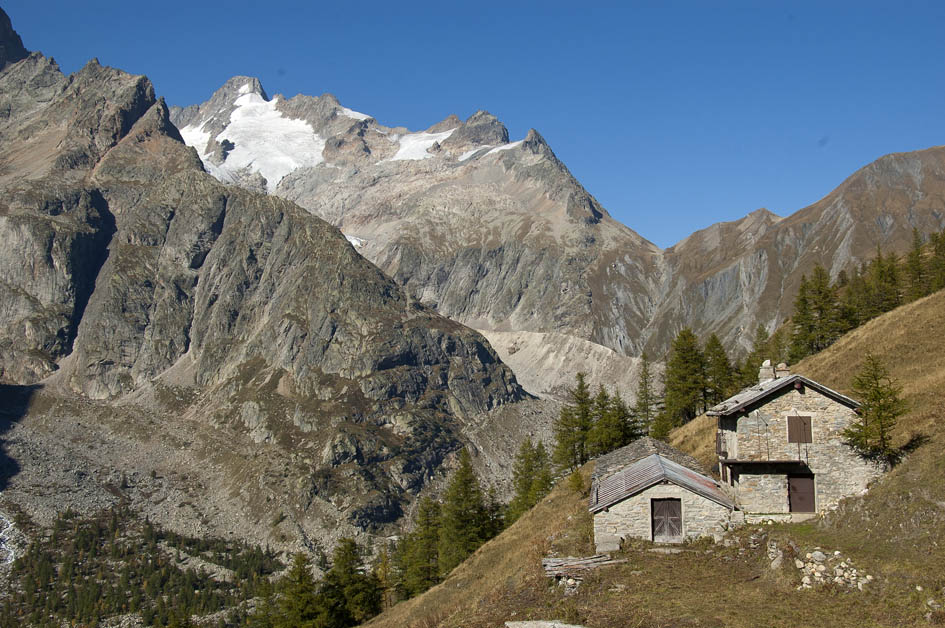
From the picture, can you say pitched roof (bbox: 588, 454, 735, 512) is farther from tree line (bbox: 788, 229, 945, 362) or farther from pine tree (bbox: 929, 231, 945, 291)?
pine tree (bbox: 929, 231, 945, 291)

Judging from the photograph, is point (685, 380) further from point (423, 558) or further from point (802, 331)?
point (423, 558)

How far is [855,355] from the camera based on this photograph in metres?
56.2

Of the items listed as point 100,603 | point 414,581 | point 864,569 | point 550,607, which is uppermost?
point 864,569

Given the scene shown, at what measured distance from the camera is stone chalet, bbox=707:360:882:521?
3519cm

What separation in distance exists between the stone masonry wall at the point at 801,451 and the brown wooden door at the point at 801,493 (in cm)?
25

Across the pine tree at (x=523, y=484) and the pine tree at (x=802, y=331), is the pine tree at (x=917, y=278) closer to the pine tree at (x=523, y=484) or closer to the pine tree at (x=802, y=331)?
the pine tree at (x=802, y=331)

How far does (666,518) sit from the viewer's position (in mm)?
34000

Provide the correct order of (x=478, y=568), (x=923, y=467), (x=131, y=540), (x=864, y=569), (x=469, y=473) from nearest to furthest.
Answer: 1. (x=864, y=569)
2. (x=923, y=467)
3. (x=478, y=568)
4. (x=469, y=473)
5. (x=131, y=540)

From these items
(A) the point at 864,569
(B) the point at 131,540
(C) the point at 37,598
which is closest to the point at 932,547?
(A) the point at 864,569

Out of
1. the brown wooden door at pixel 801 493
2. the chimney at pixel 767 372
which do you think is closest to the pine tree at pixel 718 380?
the chimney at pixel 767 372

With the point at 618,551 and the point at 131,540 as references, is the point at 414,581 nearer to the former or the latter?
the point at 618,551

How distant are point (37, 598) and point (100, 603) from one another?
40.9 feet

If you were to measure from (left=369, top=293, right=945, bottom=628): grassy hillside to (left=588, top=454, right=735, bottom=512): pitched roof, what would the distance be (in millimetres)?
2021

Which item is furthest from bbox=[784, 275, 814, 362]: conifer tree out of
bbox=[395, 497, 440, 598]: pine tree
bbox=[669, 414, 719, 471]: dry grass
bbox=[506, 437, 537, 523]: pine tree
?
bbox=[395, 497, 440, 598]: pine tree
